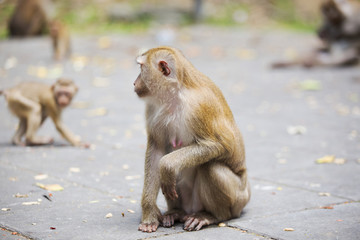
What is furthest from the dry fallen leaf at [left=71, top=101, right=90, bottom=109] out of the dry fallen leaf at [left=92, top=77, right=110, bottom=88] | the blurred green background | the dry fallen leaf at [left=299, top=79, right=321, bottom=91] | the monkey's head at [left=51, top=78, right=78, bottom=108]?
the blurred green background

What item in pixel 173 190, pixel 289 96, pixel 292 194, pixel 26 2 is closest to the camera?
pixel 173 190

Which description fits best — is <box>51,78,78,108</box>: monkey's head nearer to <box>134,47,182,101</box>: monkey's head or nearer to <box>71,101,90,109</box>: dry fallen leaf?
<box>71,101,90,109</box>: dry fallen leaf

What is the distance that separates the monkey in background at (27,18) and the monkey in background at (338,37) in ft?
27.5

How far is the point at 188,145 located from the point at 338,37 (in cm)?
1138

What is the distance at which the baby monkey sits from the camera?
7434mm

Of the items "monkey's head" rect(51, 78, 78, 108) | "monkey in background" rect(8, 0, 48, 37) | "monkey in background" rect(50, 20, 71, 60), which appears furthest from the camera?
"monkey in background" rect(8, 0, 48, 37)

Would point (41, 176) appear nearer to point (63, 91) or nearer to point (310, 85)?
point (63, 91)

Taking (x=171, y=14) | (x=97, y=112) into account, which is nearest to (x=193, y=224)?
(x=97, y=112)

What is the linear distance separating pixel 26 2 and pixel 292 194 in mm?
15548

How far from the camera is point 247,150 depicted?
7285 millimetres

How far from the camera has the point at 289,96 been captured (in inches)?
457

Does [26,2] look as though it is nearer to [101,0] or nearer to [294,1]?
[101,0]

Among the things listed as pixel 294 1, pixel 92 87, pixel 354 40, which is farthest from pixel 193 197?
pixel 294 1

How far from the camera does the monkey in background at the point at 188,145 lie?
4.13 meters
